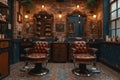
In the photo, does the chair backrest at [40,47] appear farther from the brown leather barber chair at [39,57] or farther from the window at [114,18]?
the window at [114,18]

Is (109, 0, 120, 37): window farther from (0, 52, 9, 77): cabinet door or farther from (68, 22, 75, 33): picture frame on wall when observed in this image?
(0, 52, 9, 77): cabinet door

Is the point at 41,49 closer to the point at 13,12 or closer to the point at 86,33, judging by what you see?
the point at 13,12

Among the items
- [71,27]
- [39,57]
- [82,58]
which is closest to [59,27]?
[71,27]

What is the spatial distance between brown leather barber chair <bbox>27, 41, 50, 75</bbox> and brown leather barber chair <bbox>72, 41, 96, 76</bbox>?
94 centimetres

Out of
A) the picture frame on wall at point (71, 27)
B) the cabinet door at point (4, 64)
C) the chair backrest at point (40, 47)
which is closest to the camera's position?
the cabinet door at point (4, 64)

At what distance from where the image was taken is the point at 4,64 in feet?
14.6

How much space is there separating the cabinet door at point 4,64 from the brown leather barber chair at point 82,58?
2.02 m

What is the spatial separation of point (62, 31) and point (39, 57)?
3.31 m

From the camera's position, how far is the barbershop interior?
19.2 ft

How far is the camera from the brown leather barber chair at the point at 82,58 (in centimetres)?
475

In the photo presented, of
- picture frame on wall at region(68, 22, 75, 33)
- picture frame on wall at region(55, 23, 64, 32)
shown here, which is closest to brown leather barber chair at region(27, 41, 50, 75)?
picture frame on wall at region(55, 23, 64, 32)

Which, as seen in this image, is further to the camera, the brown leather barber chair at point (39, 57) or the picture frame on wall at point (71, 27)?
the picture frame on wall at point (71, 27)

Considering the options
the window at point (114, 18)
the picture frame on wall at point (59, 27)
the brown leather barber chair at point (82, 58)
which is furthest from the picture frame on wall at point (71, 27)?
the brown leather barber chair at point (82, 58)

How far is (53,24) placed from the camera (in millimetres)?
7922
